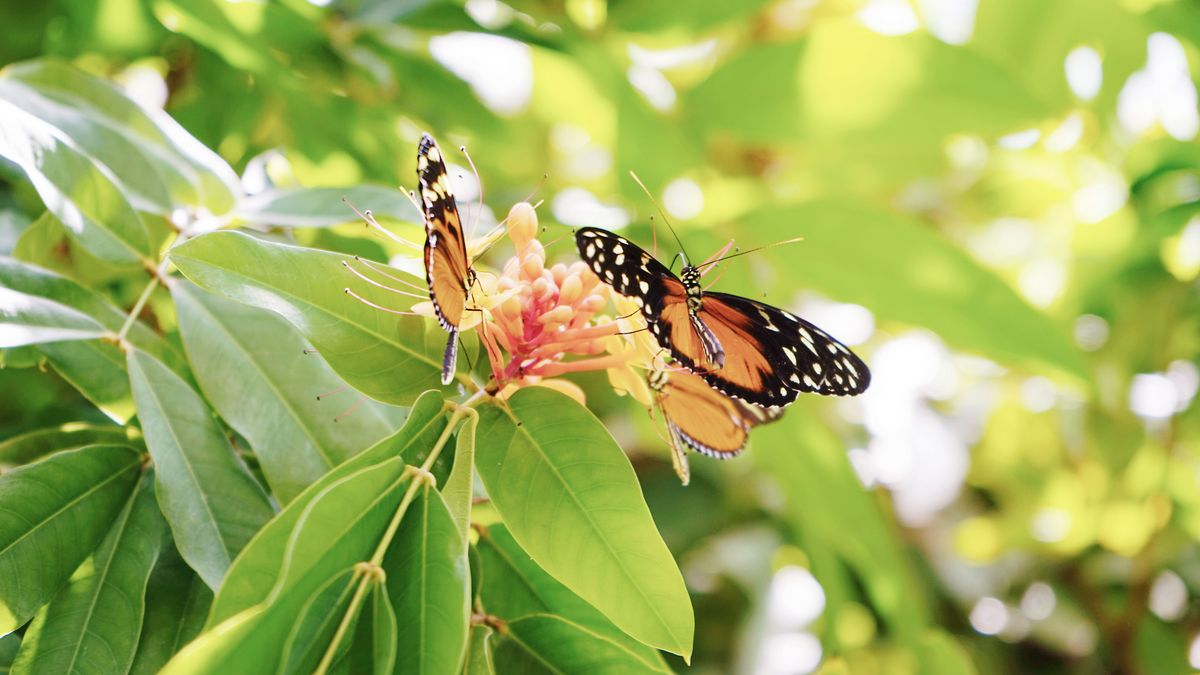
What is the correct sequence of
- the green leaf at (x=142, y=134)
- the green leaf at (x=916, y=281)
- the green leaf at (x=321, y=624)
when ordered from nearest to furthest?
the green leaf at (x=321, y=624)
the green leaf at (x=142, y=134)
the green leaf at (x=916, y=281)

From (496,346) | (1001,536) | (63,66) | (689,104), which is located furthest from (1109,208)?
(63,66)

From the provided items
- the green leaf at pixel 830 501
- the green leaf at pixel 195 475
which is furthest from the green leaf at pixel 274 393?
the green leaf at pixel 830 501

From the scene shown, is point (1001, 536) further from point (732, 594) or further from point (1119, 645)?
point (732, 594)

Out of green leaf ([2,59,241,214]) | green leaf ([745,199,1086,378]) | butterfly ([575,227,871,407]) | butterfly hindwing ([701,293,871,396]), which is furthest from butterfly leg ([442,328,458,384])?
green leaf ([745,199,1086,378])

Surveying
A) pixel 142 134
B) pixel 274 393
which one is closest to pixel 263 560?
pixel 274 393

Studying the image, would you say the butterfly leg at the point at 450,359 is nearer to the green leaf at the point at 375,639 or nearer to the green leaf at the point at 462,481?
the green leaf at the point at 462,481

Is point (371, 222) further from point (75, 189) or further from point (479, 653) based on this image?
point (479, 653)
